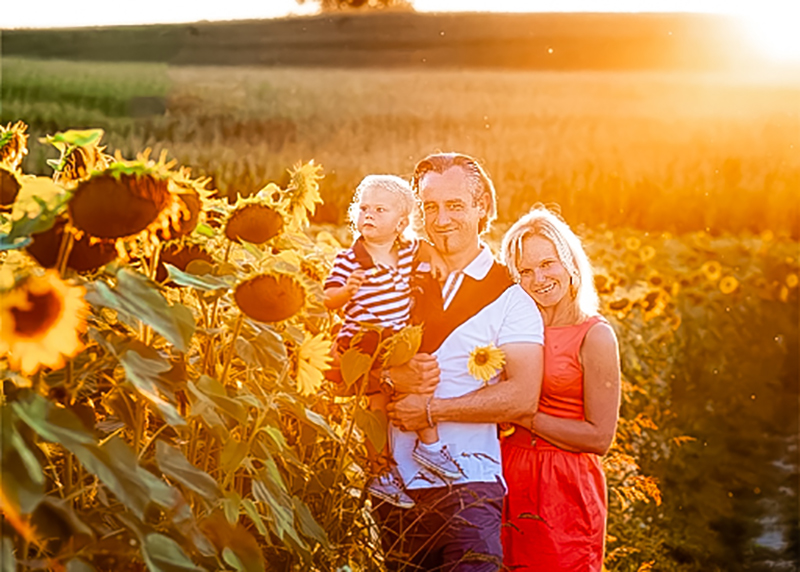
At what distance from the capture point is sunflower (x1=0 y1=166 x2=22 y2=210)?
1.40 meters

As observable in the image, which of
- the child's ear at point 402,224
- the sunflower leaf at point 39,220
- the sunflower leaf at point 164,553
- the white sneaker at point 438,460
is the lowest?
the white sneaker at point 438,460

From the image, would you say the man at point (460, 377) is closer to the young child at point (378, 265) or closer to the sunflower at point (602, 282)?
the young child at point (378, 265)

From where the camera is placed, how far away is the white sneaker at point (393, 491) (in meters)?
1.89

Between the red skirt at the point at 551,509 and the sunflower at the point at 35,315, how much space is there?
4.61 ft

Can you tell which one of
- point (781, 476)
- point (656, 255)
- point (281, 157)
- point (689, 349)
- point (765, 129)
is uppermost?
point (765, 129)

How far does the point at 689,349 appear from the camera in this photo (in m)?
5.05

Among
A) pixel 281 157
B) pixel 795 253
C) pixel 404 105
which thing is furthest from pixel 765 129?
pixel 795 253

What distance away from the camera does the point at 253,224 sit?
5.11 feet

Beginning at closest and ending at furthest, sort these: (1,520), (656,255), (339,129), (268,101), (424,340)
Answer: (1,520) → (424,340) → (656,255) → (339,129) → (268,101)

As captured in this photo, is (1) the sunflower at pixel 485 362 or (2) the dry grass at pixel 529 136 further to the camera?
(2) the dry grass at pixel 529 136

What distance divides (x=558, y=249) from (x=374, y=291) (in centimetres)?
45

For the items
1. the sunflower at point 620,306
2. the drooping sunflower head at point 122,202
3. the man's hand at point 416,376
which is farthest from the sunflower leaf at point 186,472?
the sunflower at point 620,306

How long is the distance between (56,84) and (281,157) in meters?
8.17

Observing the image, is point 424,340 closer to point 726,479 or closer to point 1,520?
Result: point 1,520
